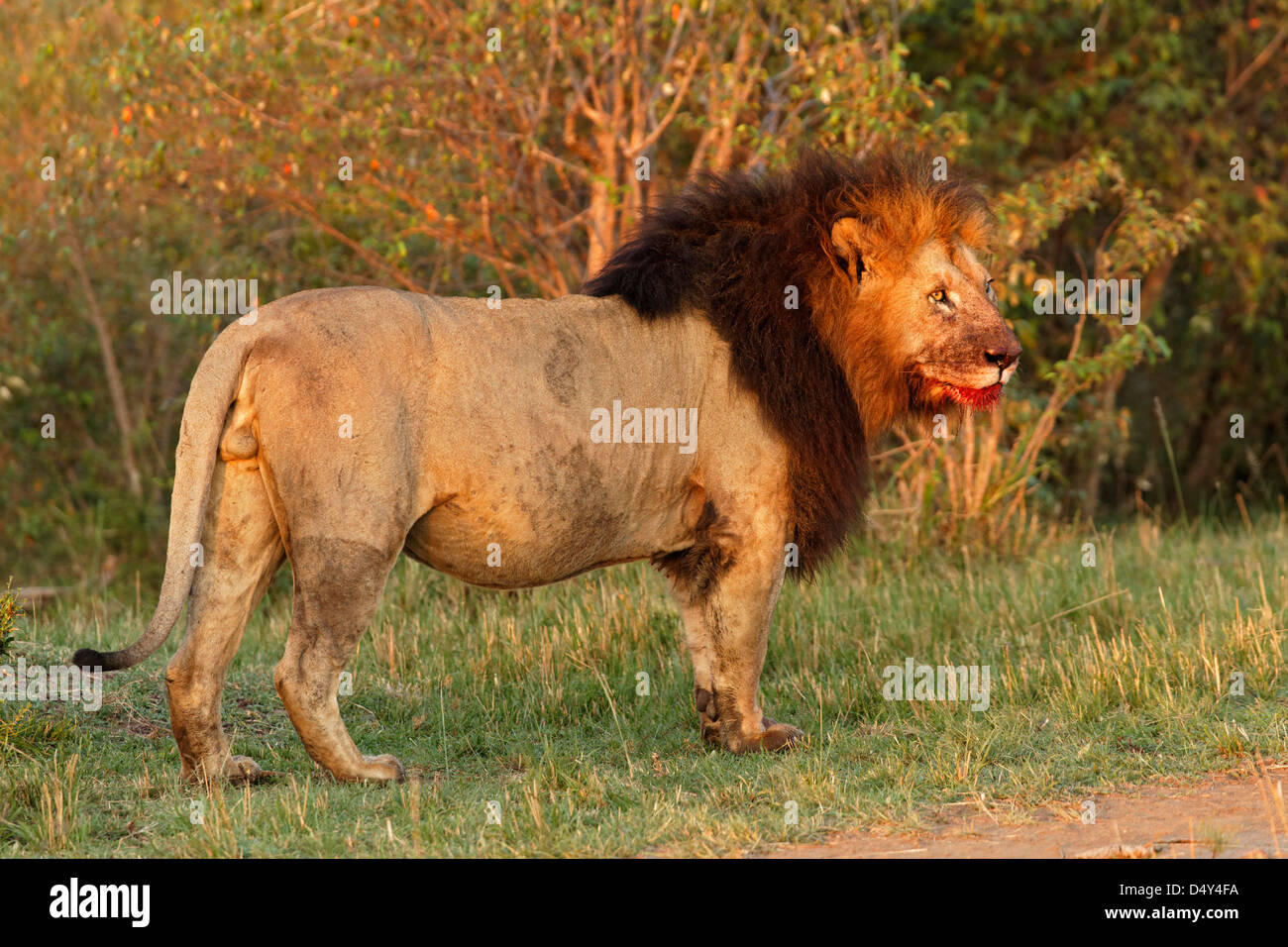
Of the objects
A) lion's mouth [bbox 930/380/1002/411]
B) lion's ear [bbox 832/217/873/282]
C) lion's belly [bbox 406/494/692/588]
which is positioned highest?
lion's ear [bbox 832/217/873/282]

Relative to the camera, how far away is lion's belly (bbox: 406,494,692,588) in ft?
18.4

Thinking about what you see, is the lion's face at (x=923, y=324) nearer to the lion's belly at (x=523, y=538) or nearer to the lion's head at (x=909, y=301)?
the lion's head at (x=909, y=301)

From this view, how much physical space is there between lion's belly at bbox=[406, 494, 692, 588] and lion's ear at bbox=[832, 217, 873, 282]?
1.20 meters

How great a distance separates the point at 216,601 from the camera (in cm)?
555

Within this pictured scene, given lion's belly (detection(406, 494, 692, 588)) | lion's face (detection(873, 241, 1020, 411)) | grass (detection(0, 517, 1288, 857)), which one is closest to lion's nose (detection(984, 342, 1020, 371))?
lion's face (detection(873, 241, 1020, 411))

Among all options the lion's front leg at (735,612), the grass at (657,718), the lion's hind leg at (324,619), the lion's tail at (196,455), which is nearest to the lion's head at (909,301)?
the lion's front leg at (735,612)

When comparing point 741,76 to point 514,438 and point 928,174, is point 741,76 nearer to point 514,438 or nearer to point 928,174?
point 928,174

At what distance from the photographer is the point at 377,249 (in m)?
11.0

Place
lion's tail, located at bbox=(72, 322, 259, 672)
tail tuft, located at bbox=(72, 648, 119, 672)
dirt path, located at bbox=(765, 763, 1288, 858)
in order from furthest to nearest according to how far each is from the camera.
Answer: lion's tail, located at bbox=(72, 322, 259, 672)
tail tuft, located at bbox=(72, 648, 119, 672)
dirt path, located at bbox=(765, 763, 1288, 858)

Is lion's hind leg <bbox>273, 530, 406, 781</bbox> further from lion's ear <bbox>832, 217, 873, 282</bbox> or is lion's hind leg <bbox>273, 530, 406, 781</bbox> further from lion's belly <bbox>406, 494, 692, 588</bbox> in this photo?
lion's ear <bbox>832, 217, 873, 282</bbox>

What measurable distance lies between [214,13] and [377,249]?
6.25 ft
